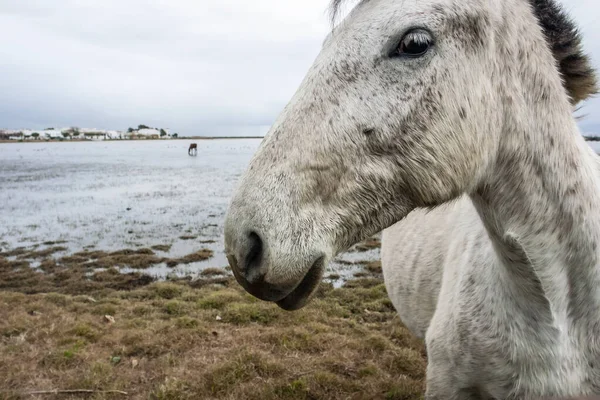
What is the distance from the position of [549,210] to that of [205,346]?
5029mm

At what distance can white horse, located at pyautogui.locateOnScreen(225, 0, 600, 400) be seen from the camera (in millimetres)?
1661

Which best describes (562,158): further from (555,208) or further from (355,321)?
(355,321)

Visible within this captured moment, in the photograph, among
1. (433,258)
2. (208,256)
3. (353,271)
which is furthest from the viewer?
(208,256)

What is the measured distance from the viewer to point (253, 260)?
1642mm

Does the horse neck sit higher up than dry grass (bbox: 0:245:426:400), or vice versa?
the horse neck

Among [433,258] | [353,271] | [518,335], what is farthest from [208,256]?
[518,335]

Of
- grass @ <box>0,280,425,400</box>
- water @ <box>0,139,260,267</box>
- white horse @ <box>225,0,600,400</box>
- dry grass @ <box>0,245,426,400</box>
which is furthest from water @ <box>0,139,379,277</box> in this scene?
white horse @ <box>225,0,600,400</box>

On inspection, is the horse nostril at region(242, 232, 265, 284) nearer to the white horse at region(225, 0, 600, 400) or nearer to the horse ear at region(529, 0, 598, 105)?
the white horse at region(225, 0, 600, 400)

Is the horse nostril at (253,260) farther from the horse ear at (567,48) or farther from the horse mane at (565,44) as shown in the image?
the horse ear at (567,48)

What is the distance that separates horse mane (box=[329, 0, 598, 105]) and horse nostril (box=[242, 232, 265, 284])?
1327 millimetres

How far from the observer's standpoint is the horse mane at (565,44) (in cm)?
218

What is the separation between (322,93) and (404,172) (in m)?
0.51

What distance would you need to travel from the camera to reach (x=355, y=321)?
257 inches

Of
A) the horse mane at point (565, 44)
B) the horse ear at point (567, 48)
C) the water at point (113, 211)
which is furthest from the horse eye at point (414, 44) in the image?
the water at point (113, 211)
